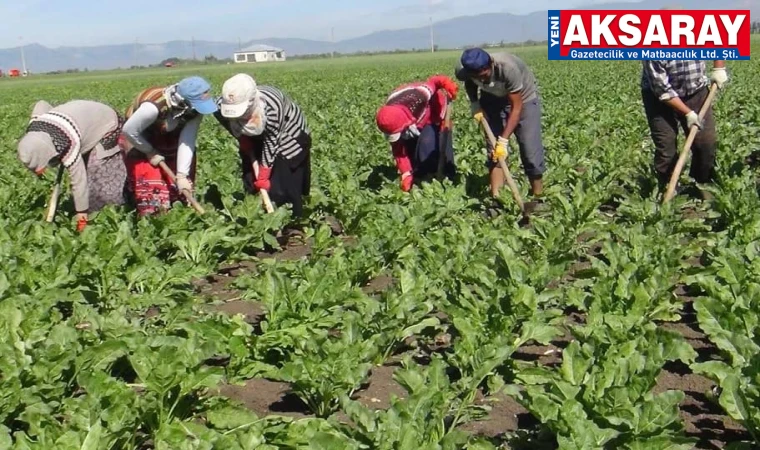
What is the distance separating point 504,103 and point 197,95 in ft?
8.88

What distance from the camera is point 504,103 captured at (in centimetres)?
714

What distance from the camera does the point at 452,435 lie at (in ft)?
9.90

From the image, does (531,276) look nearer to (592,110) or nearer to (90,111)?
(90,111)

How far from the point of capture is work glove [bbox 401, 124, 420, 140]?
7037mm

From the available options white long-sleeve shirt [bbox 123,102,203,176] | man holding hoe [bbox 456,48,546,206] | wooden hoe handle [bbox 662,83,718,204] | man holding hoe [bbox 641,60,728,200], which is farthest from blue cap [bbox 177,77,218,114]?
wooden hoe handle [bbox 662,83,718,204]

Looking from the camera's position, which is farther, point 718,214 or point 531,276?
point 718,214

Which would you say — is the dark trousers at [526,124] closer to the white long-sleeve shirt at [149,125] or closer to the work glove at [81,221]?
the white long-sleeve shirt at [149,125]

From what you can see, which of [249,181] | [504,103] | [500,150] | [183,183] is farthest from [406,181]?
[183,183]

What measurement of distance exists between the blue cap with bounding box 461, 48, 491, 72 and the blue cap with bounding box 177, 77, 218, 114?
197 cm

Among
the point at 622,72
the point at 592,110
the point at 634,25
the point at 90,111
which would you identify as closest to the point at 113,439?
the point at 90,111

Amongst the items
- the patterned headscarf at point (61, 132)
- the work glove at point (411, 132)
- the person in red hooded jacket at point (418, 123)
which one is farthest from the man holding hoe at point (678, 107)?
the patterned headscarf at point (61, 132)

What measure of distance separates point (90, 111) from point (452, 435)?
165 inches

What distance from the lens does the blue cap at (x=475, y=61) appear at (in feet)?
21.1

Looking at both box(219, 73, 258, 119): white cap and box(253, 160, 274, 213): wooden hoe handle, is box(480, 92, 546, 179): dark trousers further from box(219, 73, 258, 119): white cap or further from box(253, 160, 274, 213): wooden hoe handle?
box(219, 73, 258, 119): white cap
